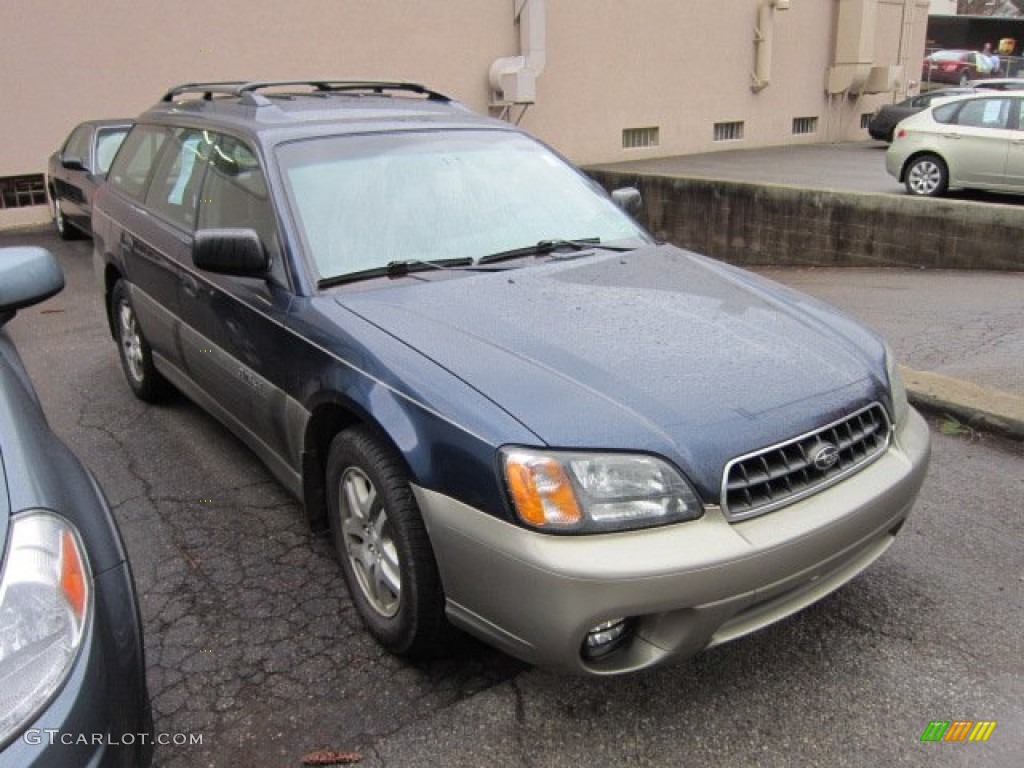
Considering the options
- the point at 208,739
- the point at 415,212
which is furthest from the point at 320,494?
A: the point at 415,212

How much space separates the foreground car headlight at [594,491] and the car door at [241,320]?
1.23 m

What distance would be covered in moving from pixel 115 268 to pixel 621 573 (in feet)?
13.4

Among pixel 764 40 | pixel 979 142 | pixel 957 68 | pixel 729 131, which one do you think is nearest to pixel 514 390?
pixel 979 142

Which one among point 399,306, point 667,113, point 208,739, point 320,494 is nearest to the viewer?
point 208,739

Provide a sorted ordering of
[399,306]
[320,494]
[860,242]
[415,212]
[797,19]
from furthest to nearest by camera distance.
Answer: [797,19]
[860,242]
[415,212]
[320,494]
[399,306]

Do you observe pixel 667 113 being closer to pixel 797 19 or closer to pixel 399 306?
pixel 797 19

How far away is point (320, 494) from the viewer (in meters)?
3.17

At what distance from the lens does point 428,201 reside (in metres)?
3.52

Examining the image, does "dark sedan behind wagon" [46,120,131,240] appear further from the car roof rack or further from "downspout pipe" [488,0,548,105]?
"downspout pipe" [488,0,548,105]

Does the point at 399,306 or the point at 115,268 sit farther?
the point at 115,268

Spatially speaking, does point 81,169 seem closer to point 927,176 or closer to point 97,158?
point 97,158

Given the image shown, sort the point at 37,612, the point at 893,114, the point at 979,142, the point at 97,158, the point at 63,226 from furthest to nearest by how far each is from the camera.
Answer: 1. the point at 893,114
2. the point at 979,142
3. the point at 63,226
4. the point at 97,158
5. the point at 37,612

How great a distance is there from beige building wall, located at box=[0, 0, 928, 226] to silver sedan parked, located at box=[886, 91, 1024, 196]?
688 centimetres

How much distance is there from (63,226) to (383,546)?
1017 centimetres
